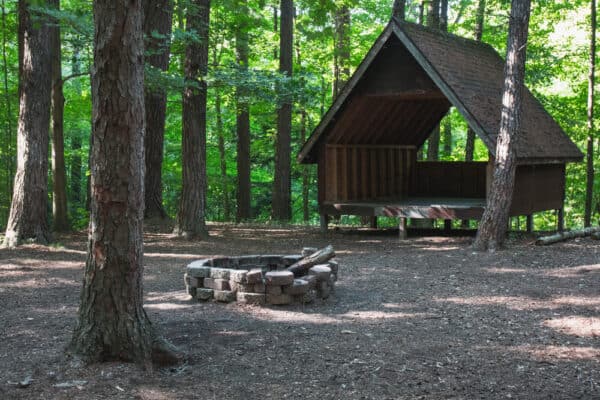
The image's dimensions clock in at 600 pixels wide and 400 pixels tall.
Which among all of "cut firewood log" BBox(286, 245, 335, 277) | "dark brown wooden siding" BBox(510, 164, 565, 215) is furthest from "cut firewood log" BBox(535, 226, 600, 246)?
"cut firewood log" BBox(286, 245, 335, 277)

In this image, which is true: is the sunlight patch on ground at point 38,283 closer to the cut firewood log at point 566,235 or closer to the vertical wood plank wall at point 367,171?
the vertical wood plank wall at point 367,171

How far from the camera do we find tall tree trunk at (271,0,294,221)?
18984 mm

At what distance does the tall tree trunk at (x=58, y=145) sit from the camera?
48.0 feet

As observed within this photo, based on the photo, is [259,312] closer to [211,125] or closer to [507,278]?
[507,278]

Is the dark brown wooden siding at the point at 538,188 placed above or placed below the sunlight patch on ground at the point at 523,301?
above

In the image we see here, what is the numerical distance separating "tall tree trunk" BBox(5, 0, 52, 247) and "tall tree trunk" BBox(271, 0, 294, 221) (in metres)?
7.96

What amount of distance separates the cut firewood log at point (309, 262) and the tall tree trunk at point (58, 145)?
28.2ft

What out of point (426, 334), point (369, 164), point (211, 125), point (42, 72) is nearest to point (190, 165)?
point (42, 72)

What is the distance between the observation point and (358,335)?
641 cm

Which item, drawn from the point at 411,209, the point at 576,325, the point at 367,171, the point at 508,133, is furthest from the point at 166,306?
the point at 367,171

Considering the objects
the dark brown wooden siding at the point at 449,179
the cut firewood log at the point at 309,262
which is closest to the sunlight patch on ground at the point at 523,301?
the cut firewood log at the point at 309,262

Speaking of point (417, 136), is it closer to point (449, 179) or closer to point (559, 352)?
point (449, 179)

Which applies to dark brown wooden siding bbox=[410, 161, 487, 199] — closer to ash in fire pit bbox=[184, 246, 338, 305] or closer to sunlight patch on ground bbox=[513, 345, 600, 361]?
ash in fire pit bbox=[184, 246, 338, 305]

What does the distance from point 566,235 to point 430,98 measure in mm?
4528
